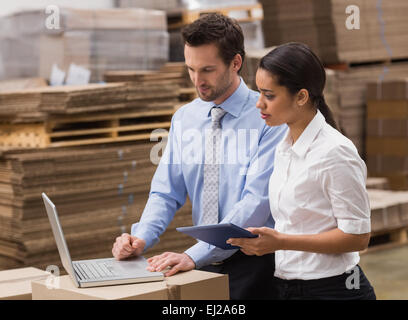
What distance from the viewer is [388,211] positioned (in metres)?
6.71

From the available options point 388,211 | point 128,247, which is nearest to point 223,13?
point 388,211

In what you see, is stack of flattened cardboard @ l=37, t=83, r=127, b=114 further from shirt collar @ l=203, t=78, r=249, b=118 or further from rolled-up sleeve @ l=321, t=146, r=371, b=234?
rolled-up sleeve @ l=321, t=146, r=371, b=234

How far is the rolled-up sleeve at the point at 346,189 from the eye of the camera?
2.18 m

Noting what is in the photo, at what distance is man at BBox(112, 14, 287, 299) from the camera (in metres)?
2.65

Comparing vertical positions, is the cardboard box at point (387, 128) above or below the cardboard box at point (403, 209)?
above

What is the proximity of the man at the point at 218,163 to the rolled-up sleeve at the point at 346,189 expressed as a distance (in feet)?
1.49

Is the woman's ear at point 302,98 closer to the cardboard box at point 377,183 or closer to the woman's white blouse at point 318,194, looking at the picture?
the woman's white blouse at point 318,194

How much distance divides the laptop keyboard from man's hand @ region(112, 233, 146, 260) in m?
0.09

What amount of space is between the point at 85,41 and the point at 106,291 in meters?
4.11

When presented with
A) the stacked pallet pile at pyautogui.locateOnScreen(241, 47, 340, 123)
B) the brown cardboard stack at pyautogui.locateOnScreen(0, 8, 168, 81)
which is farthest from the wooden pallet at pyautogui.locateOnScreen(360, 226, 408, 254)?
the brown cardboard stack at pyautogui.locateOnScreen(0, 8, 168, 81)

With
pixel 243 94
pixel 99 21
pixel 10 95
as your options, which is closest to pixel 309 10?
pixel 99 21

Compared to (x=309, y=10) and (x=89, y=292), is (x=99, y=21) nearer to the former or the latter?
(x=309, y=10)

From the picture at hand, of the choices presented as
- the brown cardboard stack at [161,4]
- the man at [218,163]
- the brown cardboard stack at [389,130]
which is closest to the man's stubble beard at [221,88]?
the man at [218,163]

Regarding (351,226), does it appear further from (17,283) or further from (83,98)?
(83,98)
